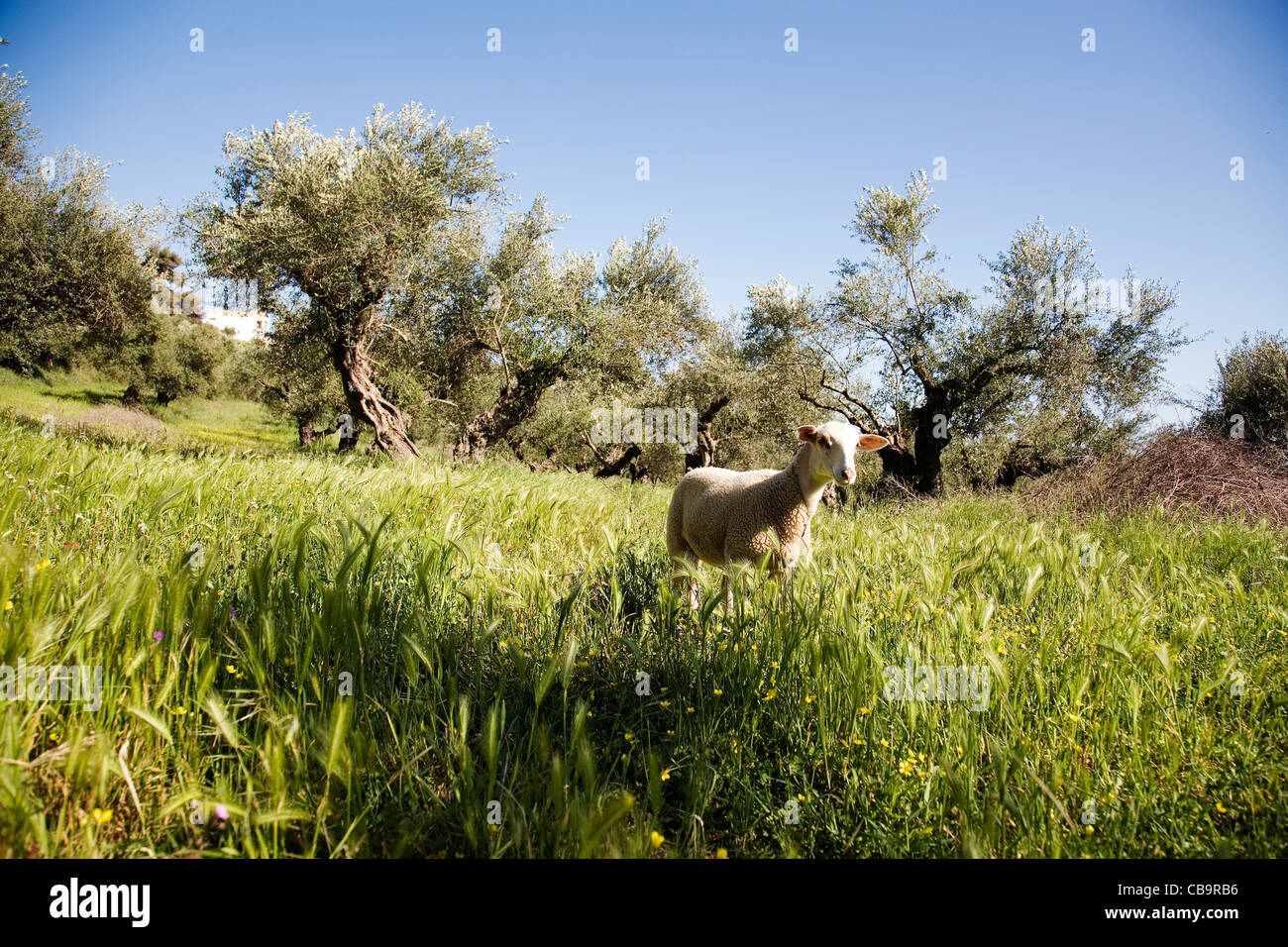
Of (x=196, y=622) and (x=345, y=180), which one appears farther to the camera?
(x=345, y=180)

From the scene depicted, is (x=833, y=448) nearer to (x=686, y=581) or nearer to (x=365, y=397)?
(x=686, y=581)

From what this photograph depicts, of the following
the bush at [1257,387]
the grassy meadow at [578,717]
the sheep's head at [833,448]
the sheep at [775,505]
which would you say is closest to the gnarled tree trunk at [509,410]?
the sheep at [775,505]

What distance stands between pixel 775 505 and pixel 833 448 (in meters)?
0.72

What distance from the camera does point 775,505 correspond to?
17.4ft

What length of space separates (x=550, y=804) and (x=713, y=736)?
84 cm

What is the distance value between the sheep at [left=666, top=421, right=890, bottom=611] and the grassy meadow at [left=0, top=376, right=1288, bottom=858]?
3.13 feet

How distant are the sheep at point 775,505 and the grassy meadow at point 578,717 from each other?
3.13 ft

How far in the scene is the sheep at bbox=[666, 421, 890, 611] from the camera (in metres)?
5.03

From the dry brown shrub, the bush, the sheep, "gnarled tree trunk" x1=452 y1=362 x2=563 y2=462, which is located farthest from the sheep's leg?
the bush

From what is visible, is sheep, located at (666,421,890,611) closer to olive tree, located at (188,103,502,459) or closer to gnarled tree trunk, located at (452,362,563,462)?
olive tree, located at (188,103,502,459)

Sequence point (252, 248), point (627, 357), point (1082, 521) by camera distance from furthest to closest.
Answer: point (627, 357)
point (252, 248)
point (1082, 521)

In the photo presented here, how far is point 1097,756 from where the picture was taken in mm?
2469
